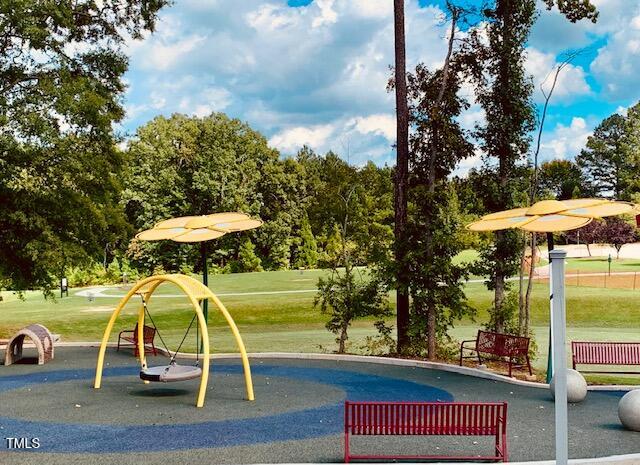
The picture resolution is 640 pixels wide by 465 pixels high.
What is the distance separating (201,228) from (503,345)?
7.81 meters

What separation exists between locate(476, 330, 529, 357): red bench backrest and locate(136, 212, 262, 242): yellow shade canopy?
6456 millimetres

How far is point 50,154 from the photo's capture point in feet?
70.8

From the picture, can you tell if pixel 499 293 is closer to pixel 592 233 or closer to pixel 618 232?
pixel 618 232

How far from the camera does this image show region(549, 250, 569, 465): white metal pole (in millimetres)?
6281

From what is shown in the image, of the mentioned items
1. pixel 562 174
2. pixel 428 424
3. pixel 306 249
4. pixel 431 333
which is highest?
pixel 562 174

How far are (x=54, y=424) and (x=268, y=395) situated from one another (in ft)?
14.1

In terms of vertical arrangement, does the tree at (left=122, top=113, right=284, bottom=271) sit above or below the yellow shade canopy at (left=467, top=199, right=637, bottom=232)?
above

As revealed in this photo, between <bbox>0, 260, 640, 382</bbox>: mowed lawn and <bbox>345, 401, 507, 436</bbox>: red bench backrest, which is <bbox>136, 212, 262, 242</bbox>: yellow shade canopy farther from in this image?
<bbox>0, 260, 640, 382</bbox>: mowed lawn

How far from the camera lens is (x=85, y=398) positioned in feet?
44.8

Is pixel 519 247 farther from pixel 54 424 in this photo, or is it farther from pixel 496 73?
pixel 54 424

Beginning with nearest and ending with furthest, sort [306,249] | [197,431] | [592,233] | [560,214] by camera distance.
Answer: [197,431] < [560,214] < [306,249] < [592,233]

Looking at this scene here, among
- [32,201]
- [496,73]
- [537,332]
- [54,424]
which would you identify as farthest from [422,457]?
[537,332]

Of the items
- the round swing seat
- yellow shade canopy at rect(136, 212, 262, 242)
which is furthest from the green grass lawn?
the round swing seat

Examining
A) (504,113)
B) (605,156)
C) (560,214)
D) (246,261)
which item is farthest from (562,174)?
(560,214)
